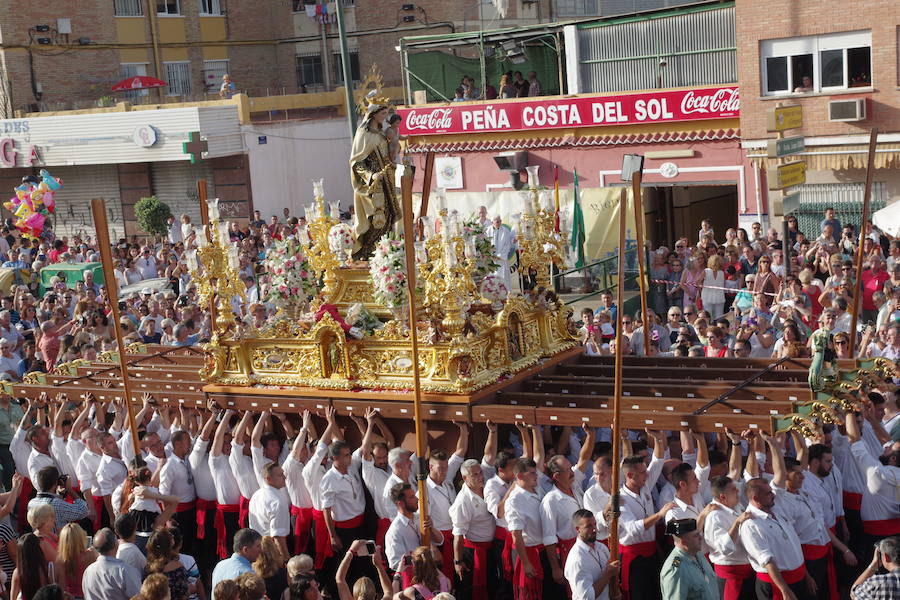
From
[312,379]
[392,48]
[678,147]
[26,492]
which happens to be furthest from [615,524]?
[392,48]

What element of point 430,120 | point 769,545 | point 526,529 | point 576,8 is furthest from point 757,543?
point 576,8

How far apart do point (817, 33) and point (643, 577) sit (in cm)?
1188

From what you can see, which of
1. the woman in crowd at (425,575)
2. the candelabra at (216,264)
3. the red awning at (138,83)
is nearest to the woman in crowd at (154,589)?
the woman in crowd at (425,575)

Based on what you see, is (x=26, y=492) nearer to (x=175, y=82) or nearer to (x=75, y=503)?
(x=75, y=503)

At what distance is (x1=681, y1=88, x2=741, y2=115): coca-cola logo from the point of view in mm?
19031

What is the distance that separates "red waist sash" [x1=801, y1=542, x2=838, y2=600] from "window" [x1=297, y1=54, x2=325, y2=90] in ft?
92.6

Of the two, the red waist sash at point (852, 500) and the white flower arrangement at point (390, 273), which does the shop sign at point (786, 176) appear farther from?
the red waist sash at point (852, 500)

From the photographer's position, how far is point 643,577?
26.8 ft

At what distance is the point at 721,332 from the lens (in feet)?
37.4

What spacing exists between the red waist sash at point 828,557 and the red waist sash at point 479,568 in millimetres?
2238

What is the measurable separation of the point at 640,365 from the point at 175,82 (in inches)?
1008

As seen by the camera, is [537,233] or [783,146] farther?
[783,146]

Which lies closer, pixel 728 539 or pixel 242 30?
pixel 728 539

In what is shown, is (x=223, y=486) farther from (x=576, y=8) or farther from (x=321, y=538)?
(x=576, y=8)
